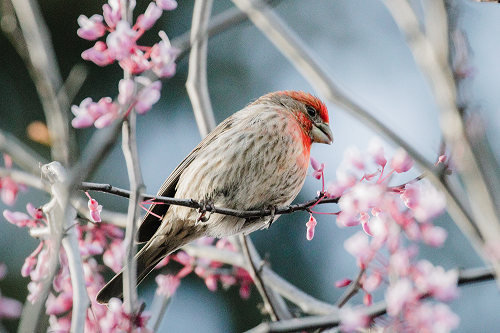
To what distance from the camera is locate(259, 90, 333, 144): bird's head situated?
A: 3.63 m

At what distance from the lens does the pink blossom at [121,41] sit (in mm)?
2037

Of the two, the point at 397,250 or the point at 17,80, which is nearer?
the point at 397,250

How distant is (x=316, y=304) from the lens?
2789 millimetres

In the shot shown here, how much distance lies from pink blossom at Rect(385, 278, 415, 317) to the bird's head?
64.2 inches

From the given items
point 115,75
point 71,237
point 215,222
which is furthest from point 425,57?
point 115,75

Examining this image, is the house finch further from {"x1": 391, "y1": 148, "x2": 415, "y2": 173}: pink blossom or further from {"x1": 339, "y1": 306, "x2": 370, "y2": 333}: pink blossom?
{"x1": 339, "y1": 306, "x2": 370, "y2": 333}: pink blossom

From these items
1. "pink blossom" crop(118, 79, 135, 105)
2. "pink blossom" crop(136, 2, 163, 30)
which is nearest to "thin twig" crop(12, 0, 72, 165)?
"pink blossom" crop(118, 79, 135, 105)

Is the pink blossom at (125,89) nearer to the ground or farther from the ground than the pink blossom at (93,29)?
nearer to the ground

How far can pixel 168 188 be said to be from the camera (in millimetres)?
3334

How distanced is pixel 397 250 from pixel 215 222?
1279 mm

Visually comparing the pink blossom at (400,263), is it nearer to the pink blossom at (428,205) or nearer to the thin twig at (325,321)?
the pink blossom at (428,205)

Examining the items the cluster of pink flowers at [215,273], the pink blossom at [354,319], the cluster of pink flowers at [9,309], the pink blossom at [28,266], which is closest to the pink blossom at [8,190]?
Result: the pink blossom at [28,266]

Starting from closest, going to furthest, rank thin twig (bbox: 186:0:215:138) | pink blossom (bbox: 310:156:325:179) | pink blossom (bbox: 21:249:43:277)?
1. thin twig (bbox: 186:0:215:138)
2. pink blossom (bbox: 21:249:43:277)
3. pink blossom (bbox: 310:156:325:179)

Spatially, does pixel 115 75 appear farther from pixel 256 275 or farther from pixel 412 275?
pixel 412 275
